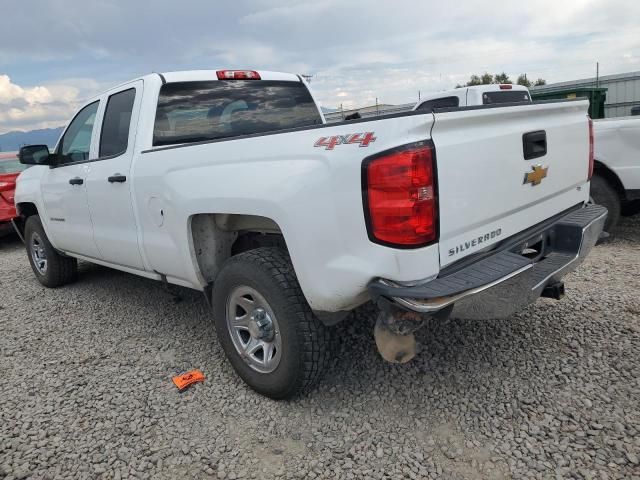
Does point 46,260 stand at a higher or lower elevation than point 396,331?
lower

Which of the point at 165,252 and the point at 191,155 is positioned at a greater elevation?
the point at 191,155

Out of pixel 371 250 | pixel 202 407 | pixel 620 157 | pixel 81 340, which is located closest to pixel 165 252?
pixel 202 407

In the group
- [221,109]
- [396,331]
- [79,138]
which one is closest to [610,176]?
[221,109]

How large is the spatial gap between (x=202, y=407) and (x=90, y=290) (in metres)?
3.05

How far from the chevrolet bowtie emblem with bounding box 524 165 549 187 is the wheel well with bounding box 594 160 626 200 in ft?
10.4

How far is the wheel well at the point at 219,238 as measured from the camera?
3.08 m

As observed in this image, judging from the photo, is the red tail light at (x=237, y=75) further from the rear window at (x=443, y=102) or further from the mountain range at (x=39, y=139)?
the rear window at (x=443, y=102)

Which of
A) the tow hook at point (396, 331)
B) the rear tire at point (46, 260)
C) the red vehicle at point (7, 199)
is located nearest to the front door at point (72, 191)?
the rear tire at point (46, 260)

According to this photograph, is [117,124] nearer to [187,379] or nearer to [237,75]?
[237,75]

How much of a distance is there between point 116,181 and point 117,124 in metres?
0.59

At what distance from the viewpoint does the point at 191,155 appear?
9.71 ft

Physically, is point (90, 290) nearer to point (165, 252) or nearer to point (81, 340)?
point (81, 340)

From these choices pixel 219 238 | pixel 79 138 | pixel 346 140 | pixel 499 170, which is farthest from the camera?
pixel 79 138

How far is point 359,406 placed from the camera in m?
2.80
